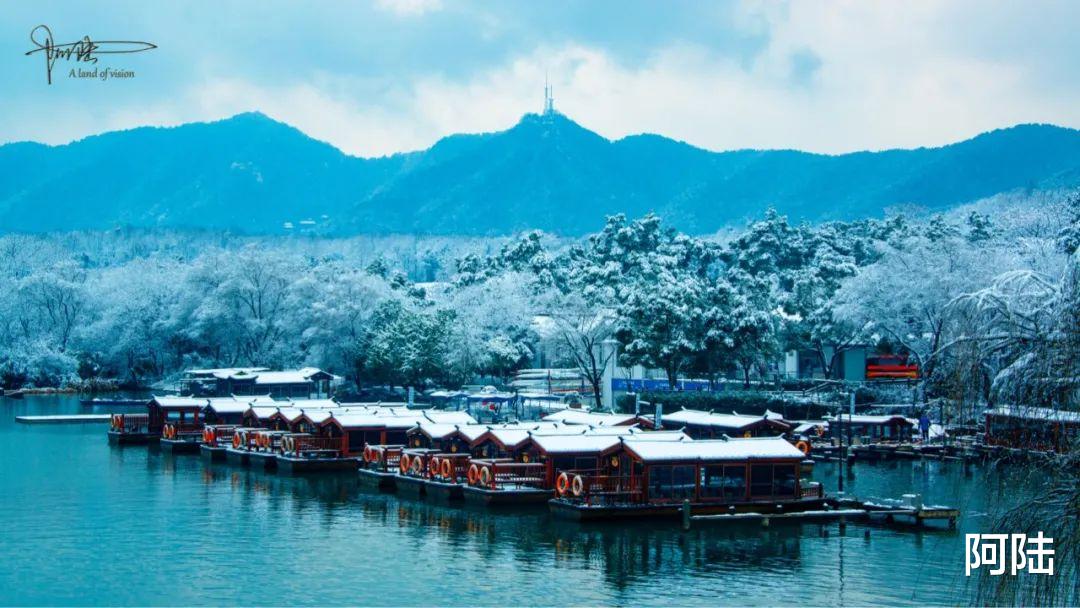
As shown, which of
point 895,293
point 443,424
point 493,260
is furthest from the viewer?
point 493,260

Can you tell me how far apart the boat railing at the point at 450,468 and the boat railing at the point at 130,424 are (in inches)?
1132

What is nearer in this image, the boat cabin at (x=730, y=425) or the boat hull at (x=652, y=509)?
the boat hull at (x=652, y=509)

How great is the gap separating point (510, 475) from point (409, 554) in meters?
9.15

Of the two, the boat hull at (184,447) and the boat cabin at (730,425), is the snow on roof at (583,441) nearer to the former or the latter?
the boat cabin at (730,425)

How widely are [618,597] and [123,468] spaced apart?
3429 cm

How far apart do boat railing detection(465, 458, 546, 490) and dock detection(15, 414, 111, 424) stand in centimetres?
4767

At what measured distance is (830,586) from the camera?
31531mm

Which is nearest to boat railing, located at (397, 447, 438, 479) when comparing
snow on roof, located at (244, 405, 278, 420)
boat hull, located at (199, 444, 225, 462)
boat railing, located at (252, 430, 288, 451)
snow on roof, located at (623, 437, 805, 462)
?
snow on roof, located at (623, 437, 805, 462)

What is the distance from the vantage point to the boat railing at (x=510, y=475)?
Answer: 43688 millimetres

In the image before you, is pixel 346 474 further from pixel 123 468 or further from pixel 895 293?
pixel 895 293

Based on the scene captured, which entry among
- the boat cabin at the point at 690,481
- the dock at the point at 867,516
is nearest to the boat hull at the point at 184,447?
the boat cabin at the point at 690,481

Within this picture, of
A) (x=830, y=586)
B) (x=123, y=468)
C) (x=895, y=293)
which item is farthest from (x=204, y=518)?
(x=895, y=293)

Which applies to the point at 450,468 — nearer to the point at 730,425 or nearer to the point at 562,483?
the point at 562,483

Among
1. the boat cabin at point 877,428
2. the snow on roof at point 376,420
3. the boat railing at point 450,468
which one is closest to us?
the boat railing at point 450,468
